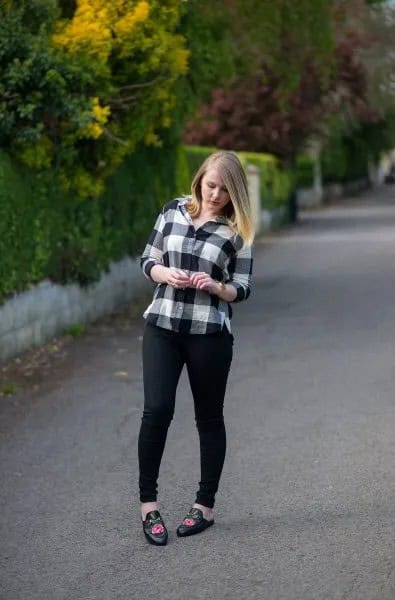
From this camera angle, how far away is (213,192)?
5.27 metres

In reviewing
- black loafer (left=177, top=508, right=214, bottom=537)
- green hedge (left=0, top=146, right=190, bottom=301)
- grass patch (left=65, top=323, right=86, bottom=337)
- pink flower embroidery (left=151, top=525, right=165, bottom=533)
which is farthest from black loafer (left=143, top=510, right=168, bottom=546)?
grass patch (left=65, top=323, right=86, bottom=337)

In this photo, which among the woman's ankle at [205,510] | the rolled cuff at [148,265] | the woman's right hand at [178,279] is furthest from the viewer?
the woman's ankle at [205,510]

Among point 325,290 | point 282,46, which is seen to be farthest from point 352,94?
point 325,290

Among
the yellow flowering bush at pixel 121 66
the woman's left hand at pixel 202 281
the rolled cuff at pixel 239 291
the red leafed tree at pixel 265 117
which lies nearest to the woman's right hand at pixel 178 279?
the woman's left hand at pixel 202 281

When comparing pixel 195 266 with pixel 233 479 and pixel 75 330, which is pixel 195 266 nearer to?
pixel 233 479

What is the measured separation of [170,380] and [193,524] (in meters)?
0.69

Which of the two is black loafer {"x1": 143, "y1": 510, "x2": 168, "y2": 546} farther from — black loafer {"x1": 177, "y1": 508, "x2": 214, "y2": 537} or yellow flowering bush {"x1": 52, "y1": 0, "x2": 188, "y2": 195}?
yellow flowering bush {"x1": 52, "y1": 0, "x2": 188, "y2": 195}

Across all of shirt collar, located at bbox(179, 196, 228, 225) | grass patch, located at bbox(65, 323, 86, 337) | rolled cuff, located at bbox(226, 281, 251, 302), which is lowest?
grass patch, located at bbox(65, 323, 86, 337)

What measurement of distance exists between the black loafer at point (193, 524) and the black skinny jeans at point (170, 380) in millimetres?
68

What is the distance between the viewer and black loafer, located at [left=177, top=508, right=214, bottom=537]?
5.32 meters

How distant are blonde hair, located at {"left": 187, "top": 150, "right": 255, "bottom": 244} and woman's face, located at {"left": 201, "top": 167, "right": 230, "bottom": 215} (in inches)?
1.0

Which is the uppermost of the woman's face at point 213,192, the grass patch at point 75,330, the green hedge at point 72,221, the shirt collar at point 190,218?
the woman's face at point 213,192

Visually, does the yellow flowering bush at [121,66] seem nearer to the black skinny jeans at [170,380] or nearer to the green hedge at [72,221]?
the green hedge at [72,221]

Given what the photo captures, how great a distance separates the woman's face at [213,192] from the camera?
5.26 metres
